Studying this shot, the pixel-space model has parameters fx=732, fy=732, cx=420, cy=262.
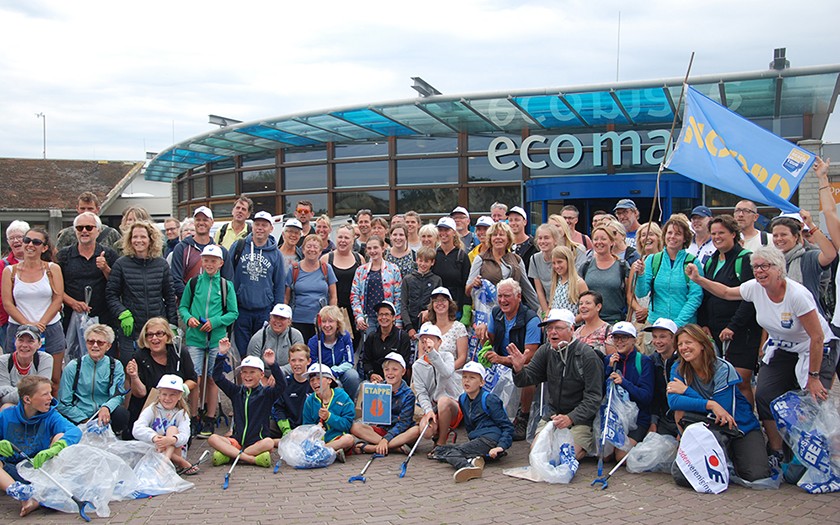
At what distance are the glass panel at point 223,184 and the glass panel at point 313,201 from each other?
2861mm

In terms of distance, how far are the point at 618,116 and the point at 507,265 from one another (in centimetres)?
1144

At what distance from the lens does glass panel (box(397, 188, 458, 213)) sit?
20.4 meters

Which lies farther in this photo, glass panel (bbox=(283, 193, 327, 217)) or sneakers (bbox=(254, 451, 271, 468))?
glass panel (bbox=(283, 193, 327, 217))

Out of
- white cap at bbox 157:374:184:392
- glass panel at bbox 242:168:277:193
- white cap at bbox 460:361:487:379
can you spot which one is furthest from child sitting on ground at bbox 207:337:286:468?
glass panel at bbox 242:168:277:193

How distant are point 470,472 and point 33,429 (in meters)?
3.39

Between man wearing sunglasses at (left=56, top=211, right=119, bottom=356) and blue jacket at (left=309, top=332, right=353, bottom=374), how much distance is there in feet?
6.44

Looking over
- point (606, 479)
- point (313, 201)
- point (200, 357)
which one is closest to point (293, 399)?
point (200, 357)

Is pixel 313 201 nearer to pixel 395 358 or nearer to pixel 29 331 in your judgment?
pixel 395 358

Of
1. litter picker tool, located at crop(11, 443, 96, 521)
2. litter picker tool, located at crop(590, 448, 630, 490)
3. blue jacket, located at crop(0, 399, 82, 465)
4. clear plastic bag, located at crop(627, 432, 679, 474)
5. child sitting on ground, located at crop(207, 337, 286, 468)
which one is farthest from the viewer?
child sitting on ground, located at crop(207, 337, 286, 468)

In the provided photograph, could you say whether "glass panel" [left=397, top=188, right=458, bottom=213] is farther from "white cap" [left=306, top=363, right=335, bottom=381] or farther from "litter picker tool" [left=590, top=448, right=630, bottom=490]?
"litter picker tool" [left=590, top=448, right=630, bottom=490]

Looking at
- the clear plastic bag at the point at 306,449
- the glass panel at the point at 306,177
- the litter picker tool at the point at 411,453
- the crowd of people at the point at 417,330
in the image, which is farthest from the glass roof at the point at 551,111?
the clear plastic bag at the point at 306,449

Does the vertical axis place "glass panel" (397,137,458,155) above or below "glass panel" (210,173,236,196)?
above

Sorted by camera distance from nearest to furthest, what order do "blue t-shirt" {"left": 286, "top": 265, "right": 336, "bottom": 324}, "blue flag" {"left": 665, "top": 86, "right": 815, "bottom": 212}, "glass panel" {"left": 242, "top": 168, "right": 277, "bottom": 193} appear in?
"blue flag" {"left": 665, "top": 86, "right": 815, "bottom": 212} → "blue t-shirt" {"left": 286, "top": 265, "right": 336, "bottom": 324} → "glass panel" {"left": 242, "top": 168, "right": 277, "bottom": 193}

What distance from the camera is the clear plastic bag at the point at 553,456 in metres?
5.60
